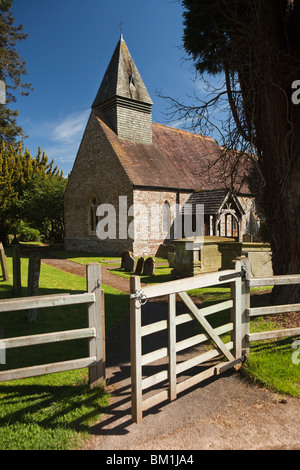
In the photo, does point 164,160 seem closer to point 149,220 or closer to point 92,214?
point 149,220

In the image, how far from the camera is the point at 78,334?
11.7 ft

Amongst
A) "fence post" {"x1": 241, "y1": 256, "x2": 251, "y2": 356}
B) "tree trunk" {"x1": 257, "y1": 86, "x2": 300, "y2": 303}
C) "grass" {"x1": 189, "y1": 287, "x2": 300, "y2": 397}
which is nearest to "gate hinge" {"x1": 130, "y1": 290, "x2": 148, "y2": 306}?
"fence post" {"x1": 241, "y1": 256, "x2": 251, "y2": 356}

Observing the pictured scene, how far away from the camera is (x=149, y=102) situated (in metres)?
22.6

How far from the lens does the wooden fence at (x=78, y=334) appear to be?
10.8ft

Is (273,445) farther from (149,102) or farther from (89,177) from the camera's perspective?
(149,102)

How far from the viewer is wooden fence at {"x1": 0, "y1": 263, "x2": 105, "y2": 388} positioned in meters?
3.30

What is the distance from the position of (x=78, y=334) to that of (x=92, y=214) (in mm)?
19206

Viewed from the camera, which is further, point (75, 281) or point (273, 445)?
point (75, 281)

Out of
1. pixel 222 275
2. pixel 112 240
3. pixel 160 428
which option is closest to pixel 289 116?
pixel 222 275

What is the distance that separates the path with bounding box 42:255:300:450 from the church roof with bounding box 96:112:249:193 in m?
14.4

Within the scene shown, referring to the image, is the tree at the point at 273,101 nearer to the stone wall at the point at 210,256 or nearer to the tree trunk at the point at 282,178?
the tree trunk at the point at 282,178

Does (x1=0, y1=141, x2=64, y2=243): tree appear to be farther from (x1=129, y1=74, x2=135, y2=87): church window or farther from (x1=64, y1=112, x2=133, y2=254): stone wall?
(x1=129, y1=74, x2=135, y2=87): church window

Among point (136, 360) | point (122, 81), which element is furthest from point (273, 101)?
point (122, 81)

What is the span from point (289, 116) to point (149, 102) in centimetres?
1818
